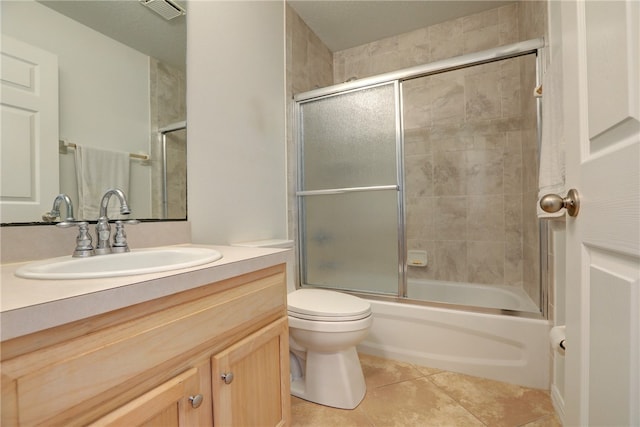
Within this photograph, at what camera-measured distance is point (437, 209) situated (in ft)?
7.97

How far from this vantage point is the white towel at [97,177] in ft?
3.18

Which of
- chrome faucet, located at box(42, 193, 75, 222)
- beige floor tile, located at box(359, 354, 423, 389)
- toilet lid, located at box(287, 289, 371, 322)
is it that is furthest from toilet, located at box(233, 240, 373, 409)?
chrome faucet, located at box(42, 193, 75, 222)

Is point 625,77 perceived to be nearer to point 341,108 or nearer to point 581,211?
point 581,211

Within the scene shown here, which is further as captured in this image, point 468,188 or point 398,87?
point 468,188

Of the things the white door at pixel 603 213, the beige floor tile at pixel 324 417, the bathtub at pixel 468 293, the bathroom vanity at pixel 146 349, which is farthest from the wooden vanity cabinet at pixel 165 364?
the bathtub at pixel 468 293

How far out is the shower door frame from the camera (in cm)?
145

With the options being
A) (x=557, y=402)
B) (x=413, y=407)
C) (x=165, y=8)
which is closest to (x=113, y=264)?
(x=165, y=8)

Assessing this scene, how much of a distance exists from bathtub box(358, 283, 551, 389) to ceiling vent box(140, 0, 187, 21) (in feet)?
6.16

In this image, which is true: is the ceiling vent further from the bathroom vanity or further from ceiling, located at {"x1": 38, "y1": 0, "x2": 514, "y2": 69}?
the bathroom vanity

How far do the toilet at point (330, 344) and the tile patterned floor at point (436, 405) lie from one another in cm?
5

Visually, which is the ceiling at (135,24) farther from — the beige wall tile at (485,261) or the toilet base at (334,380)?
the beige wall tile at (485,261)

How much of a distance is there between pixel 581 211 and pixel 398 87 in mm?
1444

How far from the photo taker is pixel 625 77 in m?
0.43

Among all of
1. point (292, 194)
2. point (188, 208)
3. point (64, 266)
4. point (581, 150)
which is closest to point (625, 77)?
point (581, 150)
